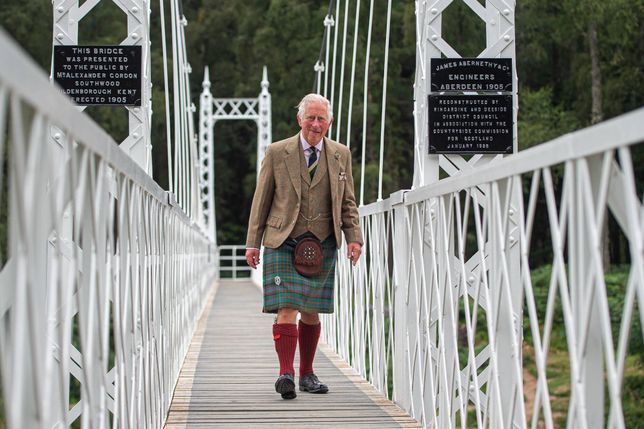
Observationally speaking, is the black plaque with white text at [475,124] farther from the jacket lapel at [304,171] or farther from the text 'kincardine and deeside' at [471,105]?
the jacket lapel at [304,171]

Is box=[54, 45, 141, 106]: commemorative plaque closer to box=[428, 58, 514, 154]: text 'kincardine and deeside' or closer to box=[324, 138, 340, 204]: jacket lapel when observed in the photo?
box=[324, 138, 340, 204]: jacket lapel

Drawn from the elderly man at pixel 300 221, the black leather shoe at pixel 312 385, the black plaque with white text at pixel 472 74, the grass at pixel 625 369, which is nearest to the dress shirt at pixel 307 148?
the elderly man at pixel 300 221

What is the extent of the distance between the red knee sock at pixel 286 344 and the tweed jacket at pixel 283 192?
0.94ft

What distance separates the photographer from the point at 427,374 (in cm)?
329

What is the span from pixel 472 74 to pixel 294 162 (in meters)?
0.68

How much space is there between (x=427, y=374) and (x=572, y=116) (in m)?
15.5

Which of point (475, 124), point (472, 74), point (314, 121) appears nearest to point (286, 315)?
point (314, 121)

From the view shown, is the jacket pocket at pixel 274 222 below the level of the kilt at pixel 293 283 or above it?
above

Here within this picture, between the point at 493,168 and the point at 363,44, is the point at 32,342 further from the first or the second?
the point at 363,44

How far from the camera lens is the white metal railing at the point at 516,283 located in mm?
1521

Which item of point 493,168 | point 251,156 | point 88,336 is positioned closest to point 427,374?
point 493,168

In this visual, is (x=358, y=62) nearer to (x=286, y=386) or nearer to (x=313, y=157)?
(x=313, y=157)

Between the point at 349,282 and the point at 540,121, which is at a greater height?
the point at 540,121

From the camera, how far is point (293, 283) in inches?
145
